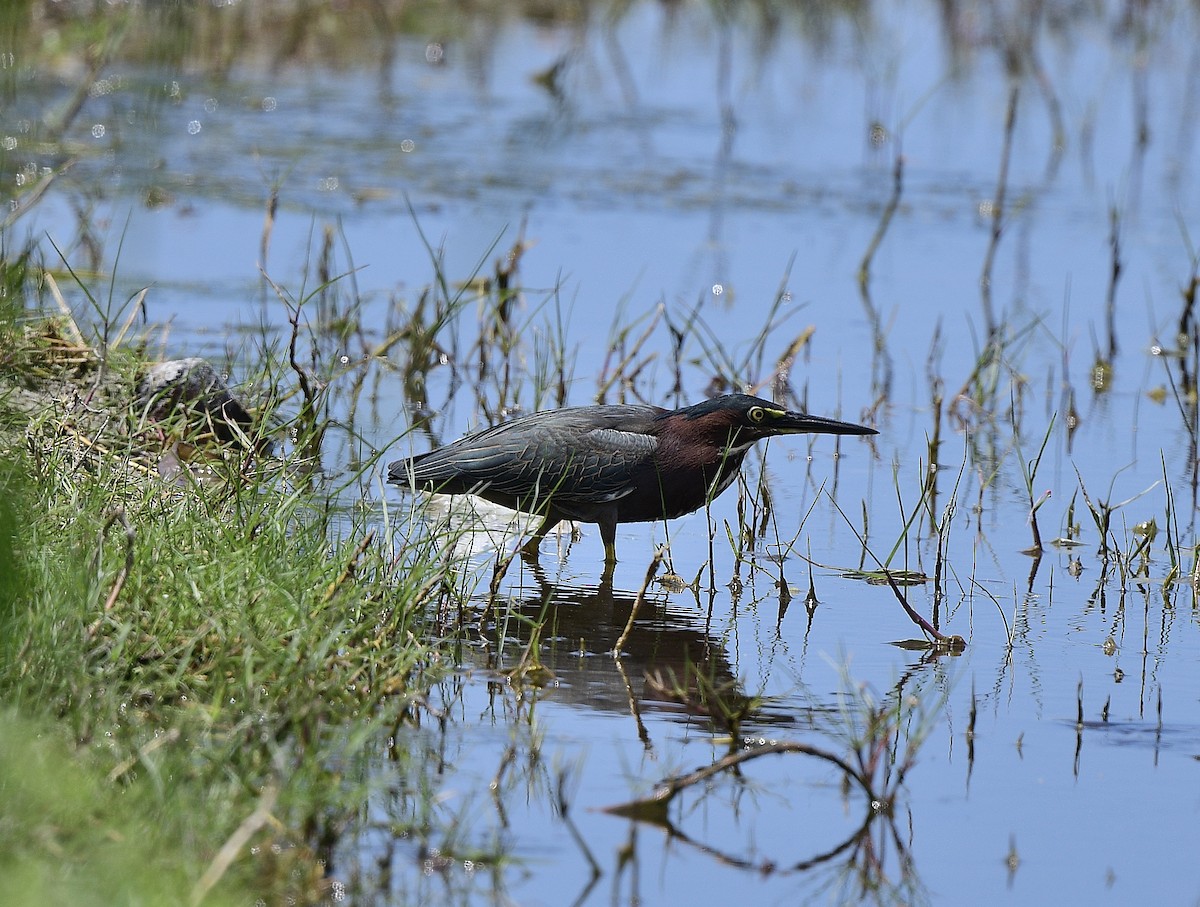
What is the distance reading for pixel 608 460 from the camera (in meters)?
5.53

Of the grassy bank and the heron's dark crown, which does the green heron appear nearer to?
the heron's dark crown

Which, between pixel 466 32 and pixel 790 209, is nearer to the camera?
pixel 790 209

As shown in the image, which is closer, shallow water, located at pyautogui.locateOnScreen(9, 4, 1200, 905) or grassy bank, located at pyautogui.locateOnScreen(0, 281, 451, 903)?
grassy bank, located at pyautogui.locateOnScreen(0, 281, 451, 903)

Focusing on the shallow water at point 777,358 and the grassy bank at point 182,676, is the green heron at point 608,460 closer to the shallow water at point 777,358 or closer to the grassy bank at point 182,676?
the shallow water at point 777,358

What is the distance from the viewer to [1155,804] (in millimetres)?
3824

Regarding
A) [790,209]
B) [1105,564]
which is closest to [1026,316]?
[790,209]

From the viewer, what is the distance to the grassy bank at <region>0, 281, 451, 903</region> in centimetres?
296

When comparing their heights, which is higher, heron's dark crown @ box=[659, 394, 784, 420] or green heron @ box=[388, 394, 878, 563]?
heron's dark crown @ box=[659, 394, 784, 420]

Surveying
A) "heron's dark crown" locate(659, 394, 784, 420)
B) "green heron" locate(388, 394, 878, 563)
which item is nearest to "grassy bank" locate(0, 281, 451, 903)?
"green heron" locate(388, 394, 878, 563)

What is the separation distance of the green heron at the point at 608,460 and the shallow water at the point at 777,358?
0.19 metres

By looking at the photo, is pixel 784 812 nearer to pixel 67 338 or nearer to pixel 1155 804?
pixel 1155 804

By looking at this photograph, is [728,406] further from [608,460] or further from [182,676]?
[182,676]

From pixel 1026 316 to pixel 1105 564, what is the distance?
3.28 m

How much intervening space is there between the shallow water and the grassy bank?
0.18 meters
